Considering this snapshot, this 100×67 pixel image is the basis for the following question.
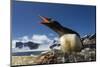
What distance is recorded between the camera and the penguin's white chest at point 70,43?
262 centimetres

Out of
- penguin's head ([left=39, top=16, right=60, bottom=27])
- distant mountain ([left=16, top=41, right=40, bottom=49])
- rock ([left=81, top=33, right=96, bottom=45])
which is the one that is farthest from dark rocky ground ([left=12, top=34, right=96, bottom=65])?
penguin's head ([left=39, top=16, right=60, bottom=27])

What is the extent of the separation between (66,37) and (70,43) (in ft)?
0.31

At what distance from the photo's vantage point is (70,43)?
8.72 ft

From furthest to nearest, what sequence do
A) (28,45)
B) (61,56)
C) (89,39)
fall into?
(89,39) → (61,56) → (28,45)

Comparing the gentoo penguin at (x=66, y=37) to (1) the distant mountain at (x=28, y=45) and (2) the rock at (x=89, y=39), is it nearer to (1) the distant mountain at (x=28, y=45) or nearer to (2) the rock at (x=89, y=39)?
(2) the rock at (x=89, y=39)

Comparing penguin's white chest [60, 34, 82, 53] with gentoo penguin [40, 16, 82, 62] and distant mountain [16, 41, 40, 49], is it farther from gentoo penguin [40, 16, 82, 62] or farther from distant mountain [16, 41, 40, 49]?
distant mountain [16, 41, 40, 49]

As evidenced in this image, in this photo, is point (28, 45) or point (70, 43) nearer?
point (28, 45)

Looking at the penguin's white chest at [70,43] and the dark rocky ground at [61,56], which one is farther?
the penguin's white chest at [70,43]

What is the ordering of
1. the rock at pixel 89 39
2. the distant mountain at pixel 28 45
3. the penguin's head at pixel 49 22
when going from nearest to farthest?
the distant mountain at pixel 28 45 < the penguin's head at pixel 49 22 < the rock at pixel 89 39

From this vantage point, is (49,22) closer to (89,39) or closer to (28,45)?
(28,45)

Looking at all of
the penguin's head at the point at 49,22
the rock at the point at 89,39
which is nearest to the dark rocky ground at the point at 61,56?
the rock at the point at 89,39

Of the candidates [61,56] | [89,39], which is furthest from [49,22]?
→ [89,39]

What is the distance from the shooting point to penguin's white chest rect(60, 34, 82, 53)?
2619 mm
